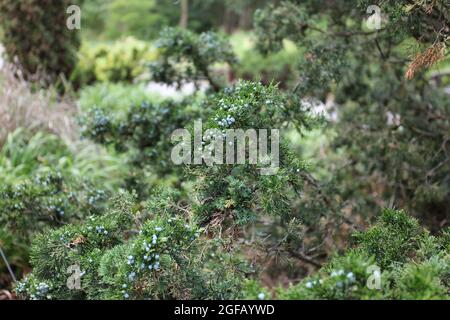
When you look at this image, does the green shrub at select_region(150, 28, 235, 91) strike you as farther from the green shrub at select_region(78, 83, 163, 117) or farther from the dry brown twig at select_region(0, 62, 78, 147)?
the green shrub at select_region(78, 83, 163, 117)

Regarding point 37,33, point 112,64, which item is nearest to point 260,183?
point 37,33

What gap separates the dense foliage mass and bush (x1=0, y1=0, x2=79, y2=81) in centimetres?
14

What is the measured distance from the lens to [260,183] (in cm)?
195

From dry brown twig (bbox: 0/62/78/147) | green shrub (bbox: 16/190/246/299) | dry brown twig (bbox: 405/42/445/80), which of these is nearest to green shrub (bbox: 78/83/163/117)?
dry brown twig (bbox: 0/62/78/147)

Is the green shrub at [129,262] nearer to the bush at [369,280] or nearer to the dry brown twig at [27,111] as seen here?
the bush at [369,280]

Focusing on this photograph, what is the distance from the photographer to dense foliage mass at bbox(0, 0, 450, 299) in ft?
6.11

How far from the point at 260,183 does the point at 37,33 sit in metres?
4.67

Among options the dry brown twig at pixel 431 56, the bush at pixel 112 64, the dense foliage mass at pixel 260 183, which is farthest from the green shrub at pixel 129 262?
the bush at pixel 112 64

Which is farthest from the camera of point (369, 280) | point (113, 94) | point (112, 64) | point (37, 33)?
point (112, 64)

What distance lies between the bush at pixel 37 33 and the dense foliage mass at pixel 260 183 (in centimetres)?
14

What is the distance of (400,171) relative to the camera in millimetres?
3654

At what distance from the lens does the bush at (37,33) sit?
5543 millimetres

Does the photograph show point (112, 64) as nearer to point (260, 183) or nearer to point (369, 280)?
point (260, 183)
